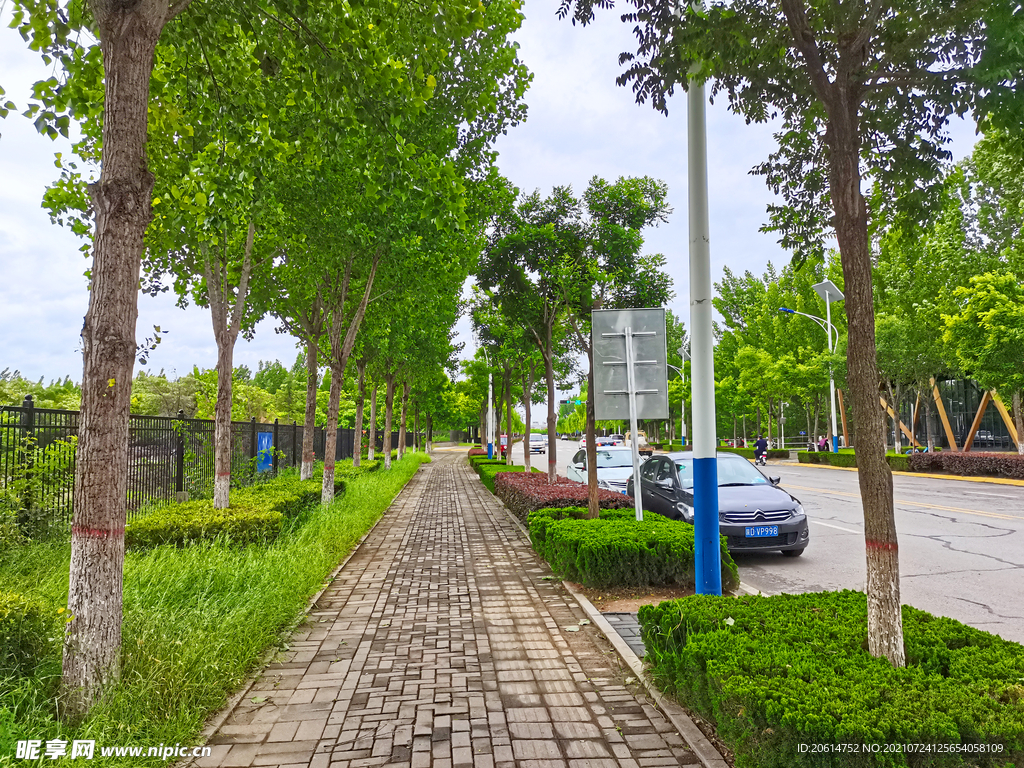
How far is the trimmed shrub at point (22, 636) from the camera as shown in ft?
11.3

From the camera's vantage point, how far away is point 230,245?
367 inches

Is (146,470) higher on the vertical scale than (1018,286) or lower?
lower

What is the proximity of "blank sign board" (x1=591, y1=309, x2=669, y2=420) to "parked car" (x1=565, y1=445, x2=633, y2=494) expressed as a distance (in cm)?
605

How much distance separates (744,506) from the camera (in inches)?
341

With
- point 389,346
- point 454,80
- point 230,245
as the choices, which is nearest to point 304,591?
point 230,245

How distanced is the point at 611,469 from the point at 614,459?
962 mm

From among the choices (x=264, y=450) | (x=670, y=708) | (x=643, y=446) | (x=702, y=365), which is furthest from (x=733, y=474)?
(x=643, y=446)

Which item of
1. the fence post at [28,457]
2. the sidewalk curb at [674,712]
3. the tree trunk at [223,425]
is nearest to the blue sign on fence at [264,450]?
the tree trunk at [223,425]

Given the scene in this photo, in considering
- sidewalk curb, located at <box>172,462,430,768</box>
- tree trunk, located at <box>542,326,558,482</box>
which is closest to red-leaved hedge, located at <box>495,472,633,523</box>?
tree trunk, located at <box>542,326,558,482</box>

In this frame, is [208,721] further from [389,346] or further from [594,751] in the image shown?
[389,346]

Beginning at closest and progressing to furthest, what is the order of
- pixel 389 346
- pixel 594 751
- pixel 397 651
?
pixel 594 751 < pixel 397 651 < pixel 389 346

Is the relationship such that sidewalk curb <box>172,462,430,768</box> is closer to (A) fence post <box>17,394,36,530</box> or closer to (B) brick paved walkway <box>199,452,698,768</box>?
(B) brick paved walkway <box>199,452,698,768</box>

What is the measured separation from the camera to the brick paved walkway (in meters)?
3.27

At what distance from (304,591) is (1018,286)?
982 inches
